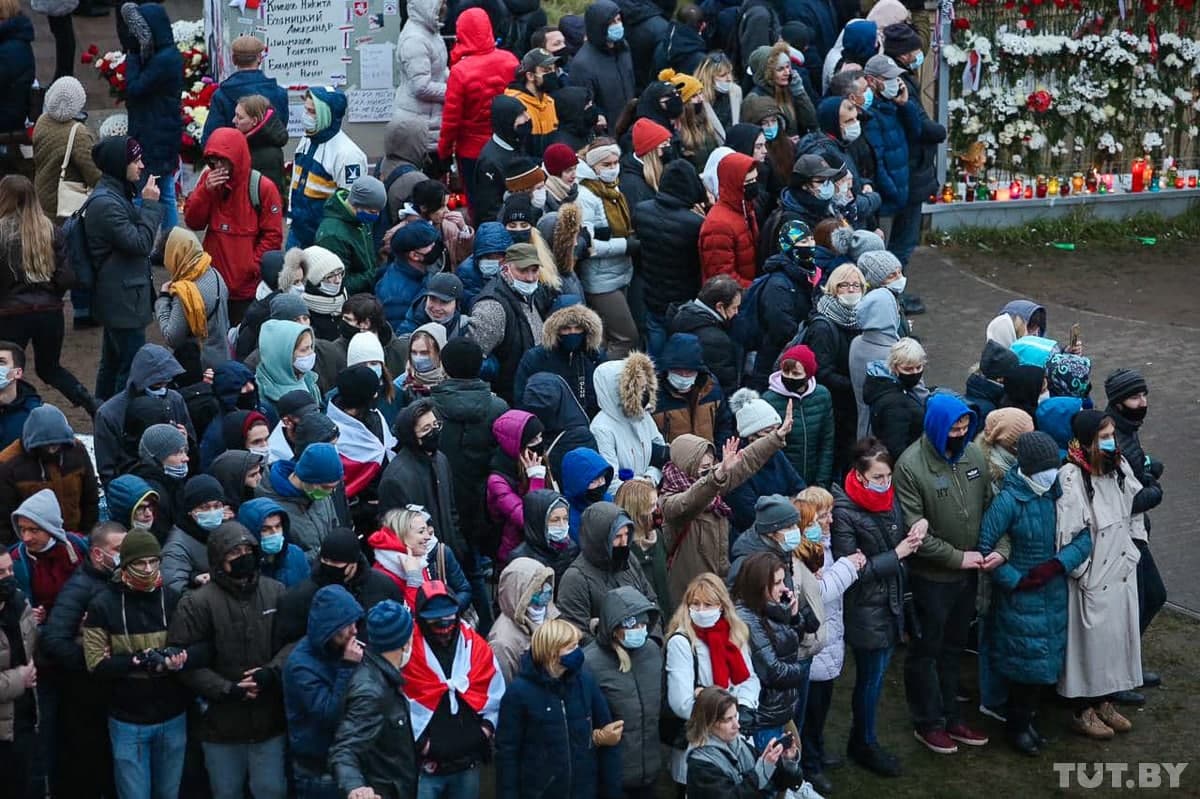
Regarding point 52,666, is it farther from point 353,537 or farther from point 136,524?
point 353,537

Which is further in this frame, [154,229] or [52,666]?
[154,229]

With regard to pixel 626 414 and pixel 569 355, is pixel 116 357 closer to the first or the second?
pixel 569 355

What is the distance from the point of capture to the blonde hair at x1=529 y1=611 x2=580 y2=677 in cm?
841

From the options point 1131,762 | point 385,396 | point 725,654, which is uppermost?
point 385,396

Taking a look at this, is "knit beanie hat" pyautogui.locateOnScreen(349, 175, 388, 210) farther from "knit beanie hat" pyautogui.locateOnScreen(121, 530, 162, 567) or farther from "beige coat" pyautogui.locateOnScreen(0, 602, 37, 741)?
"beige coat" pyautogui.locateOnScreen(0, 602, 37, 741)

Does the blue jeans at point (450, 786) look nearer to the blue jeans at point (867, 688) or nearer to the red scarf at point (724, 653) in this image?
the red scarf at point (724, 653)

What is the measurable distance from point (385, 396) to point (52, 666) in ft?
A: 9.08

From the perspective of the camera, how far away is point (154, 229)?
1230 cm

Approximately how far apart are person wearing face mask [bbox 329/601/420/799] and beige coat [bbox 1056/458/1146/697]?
4078 mm

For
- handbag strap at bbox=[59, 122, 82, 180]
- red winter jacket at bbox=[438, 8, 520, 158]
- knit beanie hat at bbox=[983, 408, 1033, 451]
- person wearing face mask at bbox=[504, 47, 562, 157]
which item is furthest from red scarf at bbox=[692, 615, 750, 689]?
handbag strap at bbox=[59, 122, 82, 180]

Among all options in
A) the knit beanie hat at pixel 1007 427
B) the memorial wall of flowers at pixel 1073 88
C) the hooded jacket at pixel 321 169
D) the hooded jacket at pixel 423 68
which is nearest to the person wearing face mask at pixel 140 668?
the knit beanie hat at pixel 1007 427

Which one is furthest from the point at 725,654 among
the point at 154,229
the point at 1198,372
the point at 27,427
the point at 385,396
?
the point at 1198,372

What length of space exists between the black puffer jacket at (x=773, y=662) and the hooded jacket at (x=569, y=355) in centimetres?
237

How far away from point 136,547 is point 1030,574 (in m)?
4.88
